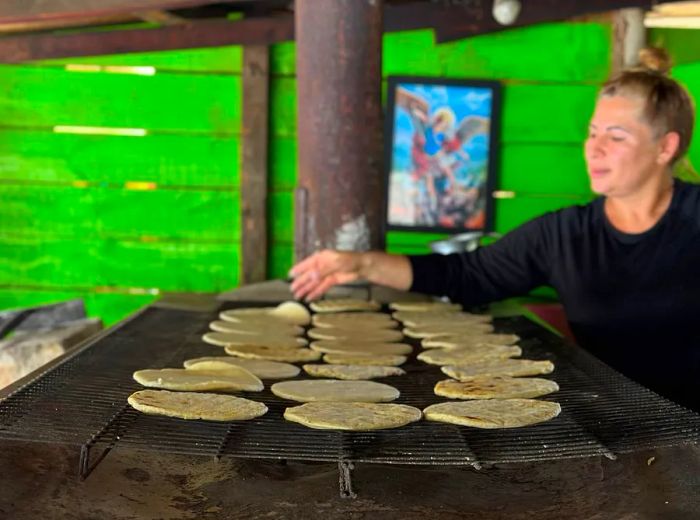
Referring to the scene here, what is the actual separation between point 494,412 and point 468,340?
0.83m

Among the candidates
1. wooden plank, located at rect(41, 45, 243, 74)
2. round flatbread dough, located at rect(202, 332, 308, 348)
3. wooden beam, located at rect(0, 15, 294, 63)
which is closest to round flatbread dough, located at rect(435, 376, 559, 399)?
round flatbread dough, located at rect(202, 332, 308, 348)

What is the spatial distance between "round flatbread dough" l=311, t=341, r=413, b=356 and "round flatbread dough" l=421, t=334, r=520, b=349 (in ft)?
0.31

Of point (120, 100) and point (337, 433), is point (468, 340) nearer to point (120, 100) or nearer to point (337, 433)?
point (337, 433)

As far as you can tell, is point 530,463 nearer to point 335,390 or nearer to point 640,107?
point 335,390

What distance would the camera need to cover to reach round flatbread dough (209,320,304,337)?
270 centimetres

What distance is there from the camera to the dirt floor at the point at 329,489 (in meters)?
1.35

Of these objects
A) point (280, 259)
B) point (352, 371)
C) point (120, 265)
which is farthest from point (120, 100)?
point (352, 371)

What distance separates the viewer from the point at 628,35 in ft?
15.2

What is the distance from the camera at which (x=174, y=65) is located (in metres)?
4.70

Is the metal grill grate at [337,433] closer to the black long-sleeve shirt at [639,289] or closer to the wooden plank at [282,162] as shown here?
the black long-sleeve shirt at [639,289]

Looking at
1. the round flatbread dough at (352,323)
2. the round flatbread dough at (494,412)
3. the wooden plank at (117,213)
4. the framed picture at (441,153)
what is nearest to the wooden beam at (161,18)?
the wooden plank at (117,213)

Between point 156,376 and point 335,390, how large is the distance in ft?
1.57

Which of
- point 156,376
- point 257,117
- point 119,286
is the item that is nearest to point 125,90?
point 257,117

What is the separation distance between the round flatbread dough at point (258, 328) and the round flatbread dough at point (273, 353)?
0.71 feet
